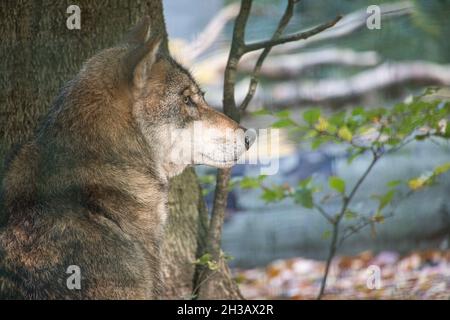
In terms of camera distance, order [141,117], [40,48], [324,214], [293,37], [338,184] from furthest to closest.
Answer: [324,214] → [338,184] → [293,37] → [40,48] → [141,117]

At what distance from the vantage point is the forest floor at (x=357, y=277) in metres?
4.30

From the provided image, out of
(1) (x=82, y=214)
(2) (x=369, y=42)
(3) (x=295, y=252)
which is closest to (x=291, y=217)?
(3) (x=295, y=252)

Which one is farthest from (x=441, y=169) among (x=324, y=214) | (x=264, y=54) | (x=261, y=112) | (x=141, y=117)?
(x=141, y=117)

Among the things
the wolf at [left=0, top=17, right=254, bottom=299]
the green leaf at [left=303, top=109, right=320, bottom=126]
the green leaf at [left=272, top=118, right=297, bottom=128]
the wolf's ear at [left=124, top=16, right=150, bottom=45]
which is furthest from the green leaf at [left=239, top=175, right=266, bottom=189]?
the wolf's ear at [left=124, top=16, right=150, bottom=45]

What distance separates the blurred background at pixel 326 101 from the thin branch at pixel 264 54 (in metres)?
0.10

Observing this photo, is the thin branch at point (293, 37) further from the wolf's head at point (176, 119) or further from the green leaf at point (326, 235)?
the green leaf at point (326, 235)

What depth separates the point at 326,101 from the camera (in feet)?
14.4

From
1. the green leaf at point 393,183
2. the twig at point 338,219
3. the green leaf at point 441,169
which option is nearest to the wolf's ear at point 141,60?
the twig at point 338,219

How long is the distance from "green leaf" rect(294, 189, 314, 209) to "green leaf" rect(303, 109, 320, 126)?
49cm

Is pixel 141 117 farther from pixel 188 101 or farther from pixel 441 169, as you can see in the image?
pixel 441 169

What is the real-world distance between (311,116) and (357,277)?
3.81 feet

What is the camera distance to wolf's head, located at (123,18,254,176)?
10.4 feet

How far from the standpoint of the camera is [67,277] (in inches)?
113

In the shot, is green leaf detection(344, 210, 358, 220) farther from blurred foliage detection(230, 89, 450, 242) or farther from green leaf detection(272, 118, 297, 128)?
green leaf detection(272, 118, 297, 128)
